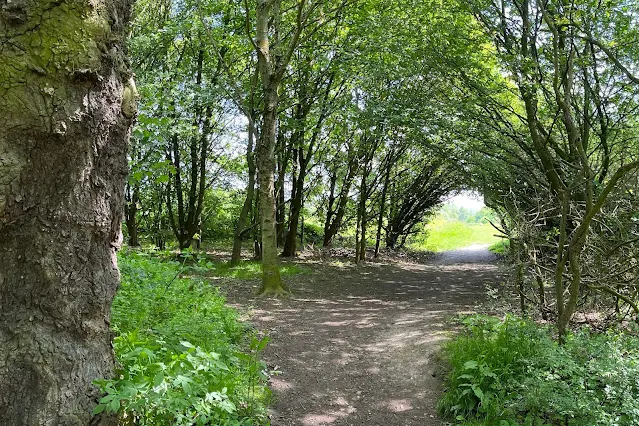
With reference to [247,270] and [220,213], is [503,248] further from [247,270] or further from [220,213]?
[220,213]

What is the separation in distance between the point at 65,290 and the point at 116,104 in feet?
3.25

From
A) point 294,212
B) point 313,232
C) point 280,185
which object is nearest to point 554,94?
point 280,185

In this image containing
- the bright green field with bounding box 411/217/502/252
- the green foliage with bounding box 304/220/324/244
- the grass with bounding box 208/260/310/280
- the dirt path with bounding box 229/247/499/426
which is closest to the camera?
the dirt path with bounding box 229/247/499/426

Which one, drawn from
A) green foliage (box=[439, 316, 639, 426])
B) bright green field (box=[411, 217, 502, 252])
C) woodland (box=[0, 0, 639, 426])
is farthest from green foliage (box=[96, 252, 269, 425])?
bright green field (box=[411, 217, 502, 252])

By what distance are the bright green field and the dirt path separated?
665 inches

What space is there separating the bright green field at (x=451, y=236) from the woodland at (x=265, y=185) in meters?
12.3

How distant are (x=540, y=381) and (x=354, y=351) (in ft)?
8.39

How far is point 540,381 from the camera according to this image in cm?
412

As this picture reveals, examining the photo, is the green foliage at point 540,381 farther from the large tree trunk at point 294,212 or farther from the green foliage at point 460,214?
the green foliage at point 460,214

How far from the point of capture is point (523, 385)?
4133 millimetres

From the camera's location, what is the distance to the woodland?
234 centimetres

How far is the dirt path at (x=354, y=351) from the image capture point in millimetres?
4578

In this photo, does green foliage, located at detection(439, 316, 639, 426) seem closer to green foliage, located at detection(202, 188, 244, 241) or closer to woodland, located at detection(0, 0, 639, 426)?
woodland, located at detection(0, 0, 639, 426)

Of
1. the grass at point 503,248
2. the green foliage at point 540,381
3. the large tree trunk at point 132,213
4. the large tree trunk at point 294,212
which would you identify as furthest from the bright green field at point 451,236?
the green foliage at point 540,381
